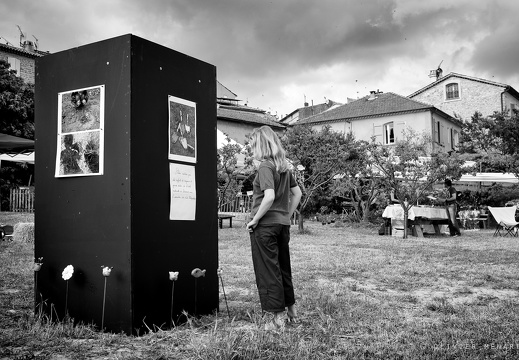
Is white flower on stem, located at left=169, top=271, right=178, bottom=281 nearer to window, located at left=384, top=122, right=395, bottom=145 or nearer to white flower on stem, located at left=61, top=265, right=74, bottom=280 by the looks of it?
white flower on stem, located at left=61, top=265, right=74, bottom=280

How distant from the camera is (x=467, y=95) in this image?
43531 millimetres

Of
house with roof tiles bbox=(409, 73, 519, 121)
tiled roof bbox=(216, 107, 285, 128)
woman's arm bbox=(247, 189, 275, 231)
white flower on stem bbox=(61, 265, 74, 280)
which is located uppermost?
house with roof tiles bbox=(409, 73, 519, 121)

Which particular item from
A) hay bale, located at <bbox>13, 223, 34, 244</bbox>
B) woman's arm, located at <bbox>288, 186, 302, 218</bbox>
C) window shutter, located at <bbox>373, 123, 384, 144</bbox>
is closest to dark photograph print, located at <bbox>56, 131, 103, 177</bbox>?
woman's arm, located at <bbox>288, 186, 302, 218</bbox>

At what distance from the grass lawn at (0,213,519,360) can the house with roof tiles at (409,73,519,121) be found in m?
37.7

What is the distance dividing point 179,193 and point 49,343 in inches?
61.1

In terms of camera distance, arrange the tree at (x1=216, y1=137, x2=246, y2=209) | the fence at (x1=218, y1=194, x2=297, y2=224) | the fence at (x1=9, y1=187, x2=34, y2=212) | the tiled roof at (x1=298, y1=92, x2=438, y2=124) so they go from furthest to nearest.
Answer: the tiled roof at (x1=298, y1=92, x2=438, y2=124)
the fence at (x1=218, y1=194, x2=297, y2=224)
the fence at (x1=9, y1=187, x2=34, y2=212)
the tree at (x1=216, y1=137, x2=246, y2=209)

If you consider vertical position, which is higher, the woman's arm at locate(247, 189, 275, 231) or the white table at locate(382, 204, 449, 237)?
the woman's arm at locate(247, 189, 275, 231)

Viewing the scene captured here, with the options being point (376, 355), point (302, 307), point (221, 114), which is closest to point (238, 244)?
point (302, 307)

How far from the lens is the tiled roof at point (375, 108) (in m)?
38.3

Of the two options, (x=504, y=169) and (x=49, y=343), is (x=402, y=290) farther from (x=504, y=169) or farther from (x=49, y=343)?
(x=504, y=169)

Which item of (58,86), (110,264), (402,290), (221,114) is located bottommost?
(402,290)

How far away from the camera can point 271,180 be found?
429cm

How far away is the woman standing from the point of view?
4277 millimetres

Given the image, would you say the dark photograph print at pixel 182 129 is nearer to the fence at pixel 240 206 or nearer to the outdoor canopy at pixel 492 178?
the fence at pixel 240 206
